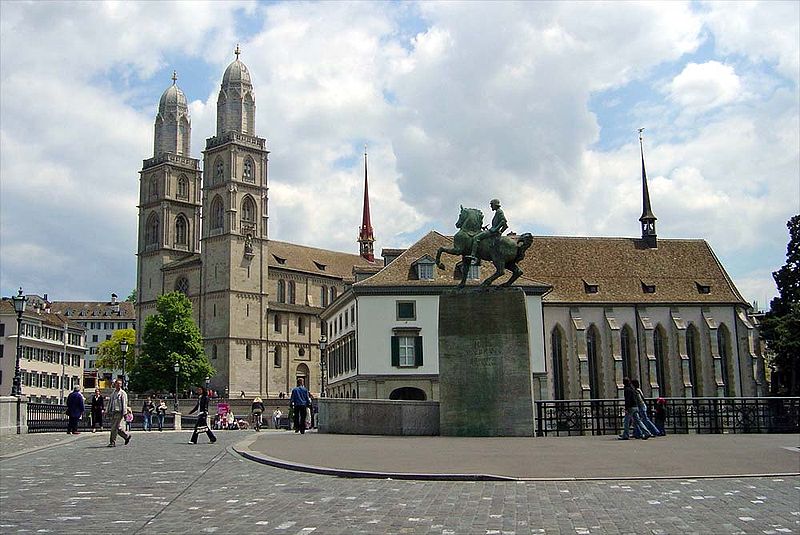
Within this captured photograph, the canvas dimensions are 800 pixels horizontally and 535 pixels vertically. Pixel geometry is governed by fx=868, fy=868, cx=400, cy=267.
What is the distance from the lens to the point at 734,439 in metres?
22.6

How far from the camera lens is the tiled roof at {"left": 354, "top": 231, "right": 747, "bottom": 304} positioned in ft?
225

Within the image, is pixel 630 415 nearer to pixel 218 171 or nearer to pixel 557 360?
pixel 557 360

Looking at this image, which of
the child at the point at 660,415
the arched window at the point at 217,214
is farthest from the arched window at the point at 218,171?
the child at the point at 660,415

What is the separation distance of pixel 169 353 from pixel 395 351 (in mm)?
37848

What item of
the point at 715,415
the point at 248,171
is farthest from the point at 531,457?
the point at 248,171

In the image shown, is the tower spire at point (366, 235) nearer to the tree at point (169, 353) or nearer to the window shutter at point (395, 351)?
the tree at point (169, 353)

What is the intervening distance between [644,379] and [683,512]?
58338 mm

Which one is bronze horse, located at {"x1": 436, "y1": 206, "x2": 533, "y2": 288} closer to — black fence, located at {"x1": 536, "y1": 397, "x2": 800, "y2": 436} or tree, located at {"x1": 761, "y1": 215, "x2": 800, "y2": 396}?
black fence, located at {"x1": 536, "y1": 397, "x2": 800, "y2": 436}

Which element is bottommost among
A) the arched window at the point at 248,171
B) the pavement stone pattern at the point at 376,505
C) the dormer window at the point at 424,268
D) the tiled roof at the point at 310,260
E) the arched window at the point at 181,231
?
the pavement stone pattern at the point at 376,505

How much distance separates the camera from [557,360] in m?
65.8

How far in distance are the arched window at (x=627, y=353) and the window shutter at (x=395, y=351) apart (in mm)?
19885

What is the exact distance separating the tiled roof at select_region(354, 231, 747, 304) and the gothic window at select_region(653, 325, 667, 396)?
Answer: 8.81 feet

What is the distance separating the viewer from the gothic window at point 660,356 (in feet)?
221

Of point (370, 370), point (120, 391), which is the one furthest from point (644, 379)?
point (120, 391)
